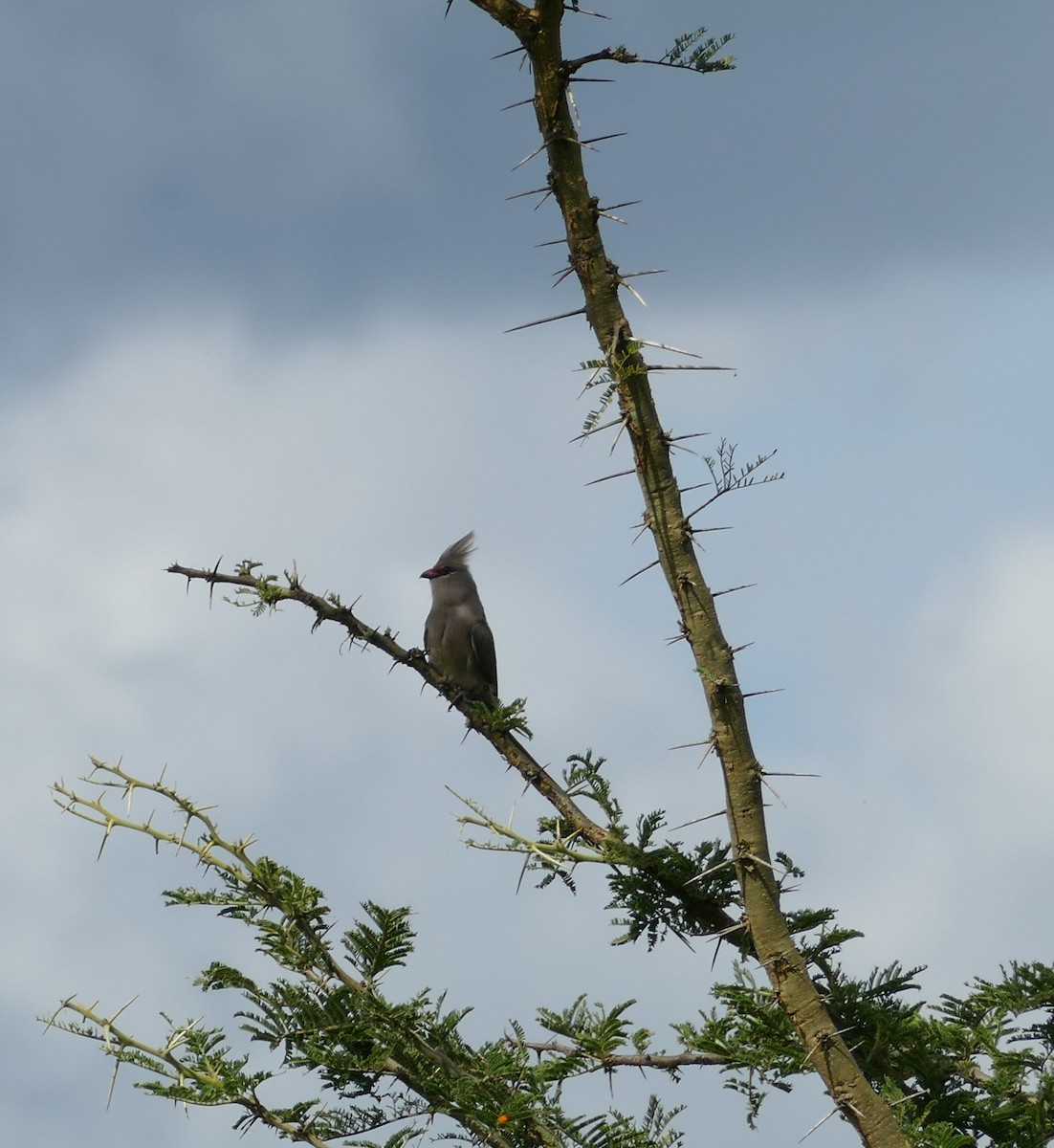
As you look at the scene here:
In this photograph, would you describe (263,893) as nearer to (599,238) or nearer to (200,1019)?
(200,1019)

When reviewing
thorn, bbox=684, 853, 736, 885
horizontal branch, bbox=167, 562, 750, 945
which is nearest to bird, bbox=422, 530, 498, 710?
horizontal branch, bbox=167, 562, 750, 945

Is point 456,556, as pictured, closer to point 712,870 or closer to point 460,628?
point 460,628

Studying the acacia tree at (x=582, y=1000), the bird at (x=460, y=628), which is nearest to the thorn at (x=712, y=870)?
the acacia tree at (x=582, y=1000)

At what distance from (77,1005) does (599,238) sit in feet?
12.3

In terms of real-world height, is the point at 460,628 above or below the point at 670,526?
above

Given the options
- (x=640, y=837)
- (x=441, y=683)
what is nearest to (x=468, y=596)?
(x=441, y=683)

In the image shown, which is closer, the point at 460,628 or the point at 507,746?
the point at 507,746

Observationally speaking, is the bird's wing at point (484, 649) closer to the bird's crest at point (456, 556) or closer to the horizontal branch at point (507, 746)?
the bird's crest at point (456, 556)

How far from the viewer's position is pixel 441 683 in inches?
302

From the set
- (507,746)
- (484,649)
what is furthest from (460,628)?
(507,746)

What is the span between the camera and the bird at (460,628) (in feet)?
39.0

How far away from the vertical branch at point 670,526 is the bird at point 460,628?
5966mm

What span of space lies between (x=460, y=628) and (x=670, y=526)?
6470 millimetres

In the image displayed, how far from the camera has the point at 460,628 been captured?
39.3ft
